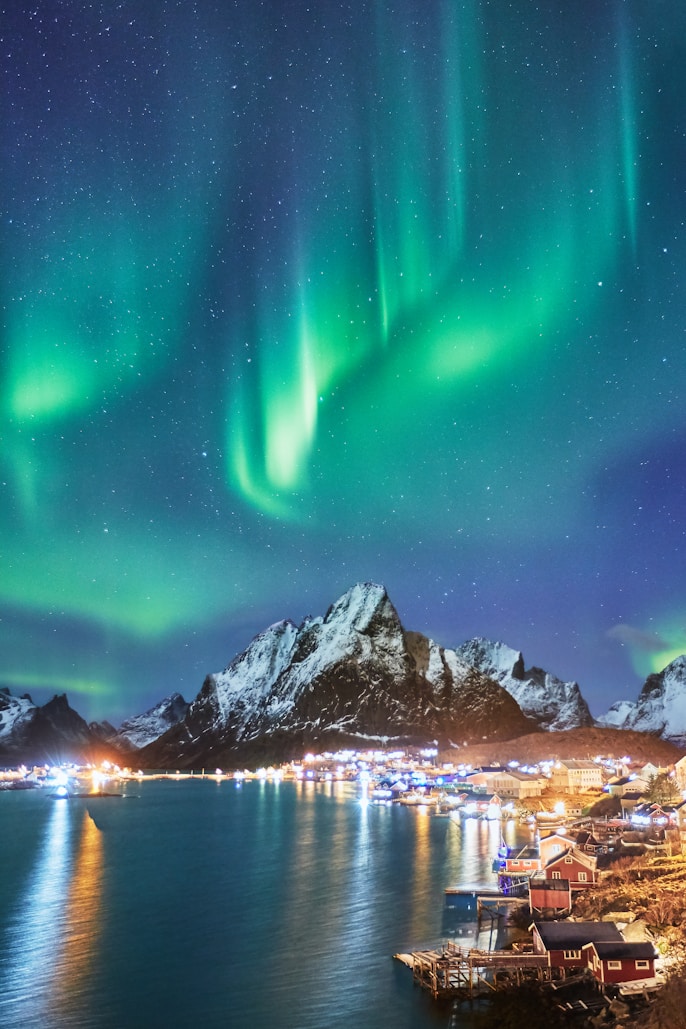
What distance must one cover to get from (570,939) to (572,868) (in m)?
14.2

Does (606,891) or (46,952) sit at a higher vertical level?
(606,891)

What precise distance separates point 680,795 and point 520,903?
148 ft

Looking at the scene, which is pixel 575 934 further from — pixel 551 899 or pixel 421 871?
pixel 421 871

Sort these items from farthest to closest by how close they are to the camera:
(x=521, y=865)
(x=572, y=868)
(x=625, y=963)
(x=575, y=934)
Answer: (x=521, y=865) < (x=572, y=868) < (x=575, y=934) < (x=625, y=963)

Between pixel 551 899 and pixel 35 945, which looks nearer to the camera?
pixel 551 899

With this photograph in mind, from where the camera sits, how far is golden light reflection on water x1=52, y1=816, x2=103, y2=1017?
3334cm

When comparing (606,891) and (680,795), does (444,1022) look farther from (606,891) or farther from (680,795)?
(680,795)

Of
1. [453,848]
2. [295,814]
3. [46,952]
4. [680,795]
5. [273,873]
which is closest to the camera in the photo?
[46,952]

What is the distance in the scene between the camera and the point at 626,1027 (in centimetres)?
2455

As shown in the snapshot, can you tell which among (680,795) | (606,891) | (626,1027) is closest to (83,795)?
(680,795)

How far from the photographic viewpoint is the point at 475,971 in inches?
1249

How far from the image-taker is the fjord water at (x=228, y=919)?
101ft

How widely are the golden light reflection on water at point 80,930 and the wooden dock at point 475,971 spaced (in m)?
13.8

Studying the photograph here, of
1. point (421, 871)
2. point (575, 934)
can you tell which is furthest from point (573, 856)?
point (421, 871)
